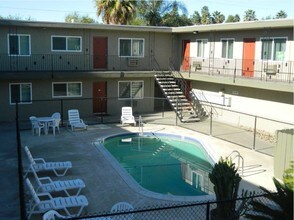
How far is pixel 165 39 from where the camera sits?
28625 mm

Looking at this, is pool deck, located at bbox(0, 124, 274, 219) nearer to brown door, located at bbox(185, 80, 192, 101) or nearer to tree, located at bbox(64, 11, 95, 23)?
brown door, located at bbox(185, 80, 192, 101)

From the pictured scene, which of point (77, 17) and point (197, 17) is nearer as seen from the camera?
point (77, 17)

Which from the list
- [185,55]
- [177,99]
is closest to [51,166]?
[177,99]

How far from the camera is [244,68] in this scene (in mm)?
23312

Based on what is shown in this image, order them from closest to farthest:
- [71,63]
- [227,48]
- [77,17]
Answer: [227,48]
[71,63]
[77,17]

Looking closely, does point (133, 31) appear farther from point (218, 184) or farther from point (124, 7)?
point (218, 184)

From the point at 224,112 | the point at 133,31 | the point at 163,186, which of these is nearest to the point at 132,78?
the point at 133,31

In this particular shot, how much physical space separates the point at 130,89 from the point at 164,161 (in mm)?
10707

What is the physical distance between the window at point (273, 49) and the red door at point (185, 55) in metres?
7.01

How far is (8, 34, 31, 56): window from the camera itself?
921 inches

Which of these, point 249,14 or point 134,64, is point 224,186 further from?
point 249,14

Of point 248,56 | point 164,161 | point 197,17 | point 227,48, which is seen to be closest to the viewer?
point 164,161

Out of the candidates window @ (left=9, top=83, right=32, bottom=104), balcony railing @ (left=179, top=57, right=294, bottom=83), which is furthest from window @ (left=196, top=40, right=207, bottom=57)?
window @ (left=9, top=83, right=32, bottom=104)

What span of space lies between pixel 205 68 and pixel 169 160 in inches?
397
